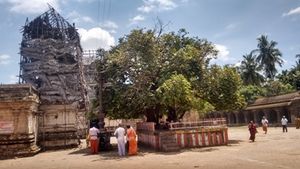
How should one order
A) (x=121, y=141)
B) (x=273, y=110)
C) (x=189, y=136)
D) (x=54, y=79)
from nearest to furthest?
(x=121, y=141) < (x=189, y=136) < (x=54, y=79) < (x=273, y=110)

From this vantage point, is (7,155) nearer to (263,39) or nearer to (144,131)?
(144,131)

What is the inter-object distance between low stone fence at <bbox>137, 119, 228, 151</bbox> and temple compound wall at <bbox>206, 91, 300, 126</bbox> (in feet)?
76.3

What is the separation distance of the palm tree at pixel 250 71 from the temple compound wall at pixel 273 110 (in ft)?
39.3

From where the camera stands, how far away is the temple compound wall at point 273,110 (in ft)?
142

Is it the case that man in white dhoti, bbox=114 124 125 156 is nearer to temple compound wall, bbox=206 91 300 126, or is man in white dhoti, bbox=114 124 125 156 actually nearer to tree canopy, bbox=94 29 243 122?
tree canopy, bbox=94 29 243 122

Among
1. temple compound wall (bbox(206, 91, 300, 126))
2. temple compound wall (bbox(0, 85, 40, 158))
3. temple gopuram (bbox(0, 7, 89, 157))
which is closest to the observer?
temple compound wall (bbox(0, 85, 40, 158))

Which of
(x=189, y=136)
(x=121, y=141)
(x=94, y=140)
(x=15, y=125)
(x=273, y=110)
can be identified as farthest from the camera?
(x=273, y=110)

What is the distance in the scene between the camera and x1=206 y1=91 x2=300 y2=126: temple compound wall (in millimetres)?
43312

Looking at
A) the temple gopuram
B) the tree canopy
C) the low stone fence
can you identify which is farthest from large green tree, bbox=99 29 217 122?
the temple gopuram

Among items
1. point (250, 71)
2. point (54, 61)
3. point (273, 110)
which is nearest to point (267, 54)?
point (250, 71)

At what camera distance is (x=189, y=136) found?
20.9m

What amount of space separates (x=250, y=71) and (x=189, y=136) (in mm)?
50617

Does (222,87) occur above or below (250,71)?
below

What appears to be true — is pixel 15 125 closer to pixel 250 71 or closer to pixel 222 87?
pixel 222 87
